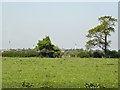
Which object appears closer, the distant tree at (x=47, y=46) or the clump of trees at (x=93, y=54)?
the clump of trees at (x=93, y=54)

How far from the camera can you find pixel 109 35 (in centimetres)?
6756

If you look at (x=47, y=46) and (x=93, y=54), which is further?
(x=47, y=46)

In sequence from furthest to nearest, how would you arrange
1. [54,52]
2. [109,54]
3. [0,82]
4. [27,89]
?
1. [54,52]
2. [109,54]
3. [0,82]
4. [27,89]

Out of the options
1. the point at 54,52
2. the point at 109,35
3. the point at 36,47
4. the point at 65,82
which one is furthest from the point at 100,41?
the point at 65,82

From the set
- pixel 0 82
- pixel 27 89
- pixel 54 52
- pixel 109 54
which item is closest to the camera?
pixel 27 89

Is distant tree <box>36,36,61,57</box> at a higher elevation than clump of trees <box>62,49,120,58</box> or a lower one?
higher

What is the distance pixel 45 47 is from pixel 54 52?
3429mm

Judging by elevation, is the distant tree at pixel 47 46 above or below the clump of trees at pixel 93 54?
above

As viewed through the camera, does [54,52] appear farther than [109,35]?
Yes

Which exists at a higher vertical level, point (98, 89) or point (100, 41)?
point (100, 41)

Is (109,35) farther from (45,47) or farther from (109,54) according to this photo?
(45,47)

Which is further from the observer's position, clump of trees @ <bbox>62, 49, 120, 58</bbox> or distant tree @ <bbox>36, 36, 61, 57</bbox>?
distant tree @ <bbox>36, 36, 61, 57</bbox>

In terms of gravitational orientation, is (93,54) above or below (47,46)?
below

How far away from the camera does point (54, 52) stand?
7719 centimetres
